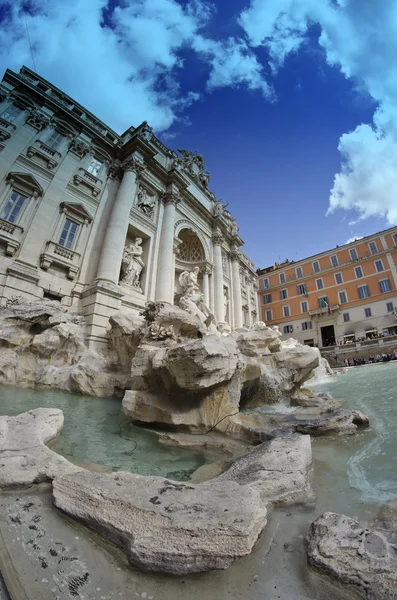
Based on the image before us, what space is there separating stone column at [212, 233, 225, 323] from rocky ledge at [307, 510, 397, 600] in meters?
15.5

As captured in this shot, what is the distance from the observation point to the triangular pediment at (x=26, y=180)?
1034cm

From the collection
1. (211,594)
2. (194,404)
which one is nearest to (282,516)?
(211,594)

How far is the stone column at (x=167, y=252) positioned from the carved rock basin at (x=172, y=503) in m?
11.0

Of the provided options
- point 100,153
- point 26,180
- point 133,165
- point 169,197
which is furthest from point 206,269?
point 26,180

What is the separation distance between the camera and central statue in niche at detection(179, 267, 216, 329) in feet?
26.1

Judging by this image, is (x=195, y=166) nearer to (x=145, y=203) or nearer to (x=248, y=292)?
(x=145, y=203)

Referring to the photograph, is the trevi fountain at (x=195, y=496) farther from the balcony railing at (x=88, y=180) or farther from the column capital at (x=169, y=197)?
the column capital at (x=169, y=197)

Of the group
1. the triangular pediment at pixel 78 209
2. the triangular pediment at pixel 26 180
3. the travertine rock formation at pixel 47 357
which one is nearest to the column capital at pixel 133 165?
the triangular pediment at pixel 78 209

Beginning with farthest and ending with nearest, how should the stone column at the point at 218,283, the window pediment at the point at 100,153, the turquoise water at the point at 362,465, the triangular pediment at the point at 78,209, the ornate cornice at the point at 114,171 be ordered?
the stone column at the point at 218,283
the ornate cornice at the point at 114,171
the window pediment at the point at 100,153
the triangular pediment at the point at 78,209
the turquoise water at the point at 362,465

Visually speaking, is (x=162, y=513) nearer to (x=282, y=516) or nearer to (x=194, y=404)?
(x=282, y=516)

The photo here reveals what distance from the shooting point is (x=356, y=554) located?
40.9 inches

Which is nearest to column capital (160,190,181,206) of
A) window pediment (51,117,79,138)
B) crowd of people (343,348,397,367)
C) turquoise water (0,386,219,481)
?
window pediment (51,117,79,138)

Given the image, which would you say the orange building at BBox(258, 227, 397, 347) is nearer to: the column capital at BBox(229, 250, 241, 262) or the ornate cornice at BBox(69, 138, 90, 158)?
the column capital at BBox(229, 250, 241, 262)

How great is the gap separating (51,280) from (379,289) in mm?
26580
